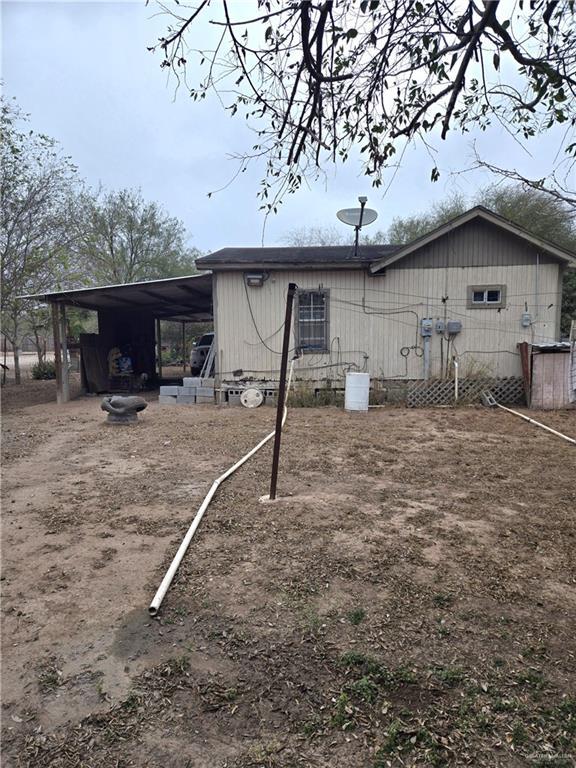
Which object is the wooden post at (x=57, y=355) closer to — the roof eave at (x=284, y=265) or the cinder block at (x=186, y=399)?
the cinder block at (x=186, y=399)

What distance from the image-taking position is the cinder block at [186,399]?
10.8 m

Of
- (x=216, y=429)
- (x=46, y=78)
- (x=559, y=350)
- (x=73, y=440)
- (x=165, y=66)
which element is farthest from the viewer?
(x=559, y=350)

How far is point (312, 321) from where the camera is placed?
10.3m

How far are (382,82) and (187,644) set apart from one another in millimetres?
3715

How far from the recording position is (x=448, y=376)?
10.1m

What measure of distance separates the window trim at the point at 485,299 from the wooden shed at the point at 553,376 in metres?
1.22

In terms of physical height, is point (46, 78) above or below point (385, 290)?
above

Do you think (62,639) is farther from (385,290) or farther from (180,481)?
(385,290)

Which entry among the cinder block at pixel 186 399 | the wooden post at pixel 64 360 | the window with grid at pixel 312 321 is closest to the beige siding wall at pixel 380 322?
the window with grid at pixel 312 321

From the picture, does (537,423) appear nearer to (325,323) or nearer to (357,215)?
(325,323)

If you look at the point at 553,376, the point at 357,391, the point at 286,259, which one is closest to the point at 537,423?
the point at 553,376

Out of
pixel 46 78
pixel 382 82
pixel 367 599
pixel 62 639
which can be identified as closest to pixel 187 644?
pixel 62 639

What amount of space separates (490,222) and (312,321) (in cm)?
428

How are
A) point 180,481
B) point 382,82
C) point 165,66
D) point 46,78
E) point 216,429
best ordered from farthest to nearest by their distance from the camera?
point 216,429, point 180,481, point 46,78, point 382,82, point 165,66
